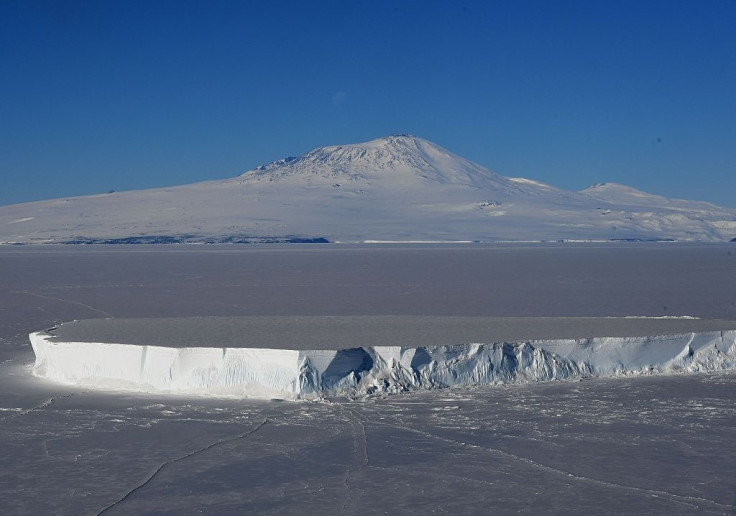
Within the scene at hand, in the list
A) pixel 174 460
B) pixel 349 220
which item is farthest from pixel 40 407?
pixel 349 220

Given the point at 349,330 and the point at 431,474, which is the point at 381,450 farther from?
A: the point at 349,330

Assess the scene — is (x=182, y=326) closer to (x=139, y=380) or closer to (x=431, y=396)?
(x=139, y=380)


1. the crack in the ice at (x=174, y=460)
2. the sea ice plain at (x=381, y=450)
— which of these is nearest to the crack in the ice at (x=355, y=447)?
the sea ice plain at (x=381, y=450)

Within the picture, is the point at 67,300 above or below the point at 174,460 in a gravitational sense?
above

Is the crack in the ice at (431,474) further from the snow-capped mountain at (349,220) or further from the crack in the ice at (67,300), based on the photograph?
the snow-capped mountain at (349,220)

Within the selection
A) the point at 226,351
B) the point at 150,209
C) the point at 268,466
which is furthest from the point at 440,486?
the point at 150,209

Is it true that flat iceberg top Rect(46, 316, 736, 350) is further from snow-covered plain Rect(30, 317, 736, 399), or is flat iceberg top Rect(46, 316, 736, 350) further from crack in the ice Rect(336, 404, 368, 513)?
crack in the ice Rect(336, 404, 368, 513)
